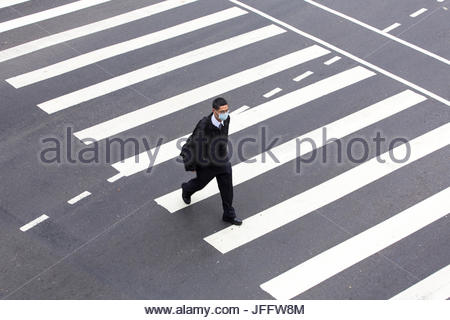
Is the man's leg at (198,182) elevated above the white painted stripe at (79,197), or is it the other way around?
the man's leg at (198,182)

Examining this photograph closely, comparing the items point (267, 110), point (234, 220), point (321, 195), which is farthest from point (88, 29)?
point (321, 195)

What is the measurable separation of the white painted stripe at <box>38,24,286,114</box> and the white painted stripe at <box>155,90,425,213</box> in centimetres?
223

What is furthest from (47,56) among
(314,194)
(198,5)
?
(314,194)

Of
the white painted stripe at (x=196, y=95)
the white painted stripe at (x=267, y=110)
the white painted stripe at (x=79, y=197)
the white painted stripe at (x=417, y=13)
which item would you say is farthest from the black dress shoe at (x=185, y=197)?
the white painted stripe at (x=417, y=13)

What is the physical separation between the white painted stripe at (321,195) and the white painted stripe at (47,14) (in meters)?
7.99

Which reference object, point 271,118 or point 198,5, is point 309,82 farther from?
point 198,5

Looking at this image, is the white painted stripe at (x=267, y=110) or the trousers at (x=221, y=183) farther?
the white painted stripe at (x=267, y=110)

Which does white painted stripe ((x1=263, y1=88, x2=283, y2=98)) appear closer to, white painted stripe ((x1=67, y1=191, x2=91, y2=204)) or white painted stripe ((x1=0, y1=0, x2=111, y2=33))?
white painted stripe ((x1=67, y1=191, x2=91, y2=204))

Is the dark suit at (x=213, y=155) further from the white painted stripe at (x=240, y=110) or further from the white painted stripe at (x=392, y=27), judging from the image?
the white painted stripe at (x=392, y=27)

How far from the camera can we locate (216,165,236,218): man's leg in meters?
11.0

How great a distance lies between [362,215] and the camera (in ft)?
38.5

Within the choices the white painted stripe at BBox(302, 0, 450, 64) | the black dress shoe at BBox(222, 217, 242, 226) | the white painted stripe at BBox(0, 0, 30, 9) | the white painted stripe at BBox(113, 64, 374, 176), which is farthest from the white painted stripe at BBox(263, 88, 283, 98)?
the white painted stripe at BBox(0, 0, 30, 9)

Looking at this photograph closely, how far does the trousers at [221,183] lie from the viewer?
10984mm

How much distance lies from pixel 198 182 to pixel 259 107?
3282 millimetres
